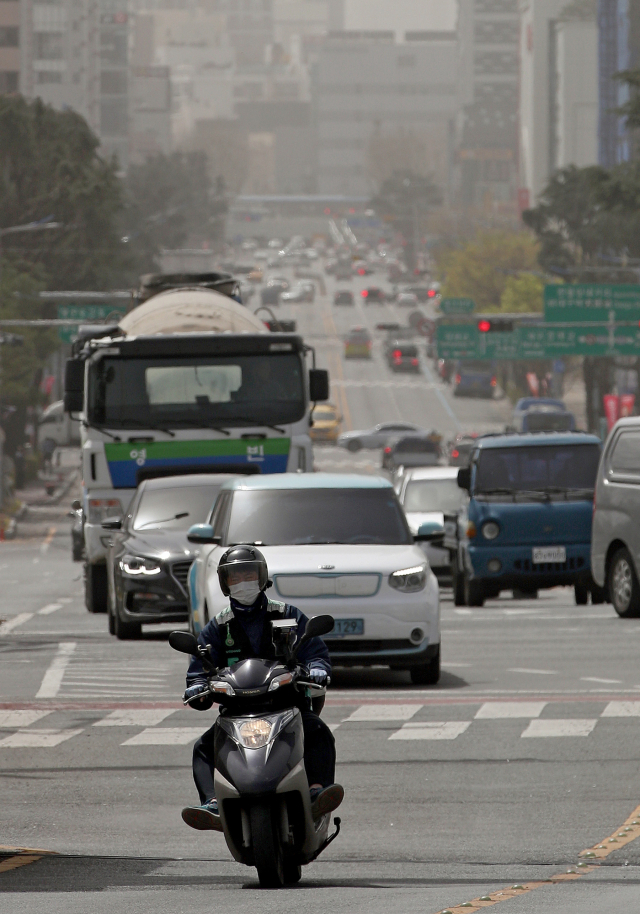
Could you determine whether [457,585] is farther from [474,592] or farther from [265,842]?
[265,842]

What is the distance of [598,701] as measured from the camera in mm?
14547

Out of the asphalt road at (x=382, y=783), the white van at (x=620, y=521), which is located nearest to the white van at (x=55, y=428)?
the white van at (x=620, y=521)

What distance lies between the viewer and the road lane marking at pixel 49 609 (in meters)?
24.9

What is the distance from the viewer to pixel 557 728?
43.6 ft

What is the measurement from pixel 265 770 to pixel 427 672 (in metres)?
7.94

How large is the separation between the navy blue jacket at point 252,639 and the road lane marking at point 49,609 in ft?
54.4

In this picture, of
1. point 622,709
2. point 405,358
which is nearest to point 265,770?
point 622,709

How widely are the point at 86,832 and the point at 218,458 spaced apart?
14.0 m

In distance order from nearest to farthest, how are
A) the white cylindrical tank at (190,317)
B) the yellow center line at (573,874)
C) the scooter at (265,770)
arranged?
the yellow center line at (573,874) < the scooter at (265,770) < the white cylindrical tank at (190,317)

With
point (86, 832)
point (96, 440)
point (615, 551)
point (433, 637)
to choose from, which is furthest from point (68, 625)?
point (86, 832)

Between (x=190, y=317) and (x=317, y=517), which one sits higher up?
(x=190, y=317)

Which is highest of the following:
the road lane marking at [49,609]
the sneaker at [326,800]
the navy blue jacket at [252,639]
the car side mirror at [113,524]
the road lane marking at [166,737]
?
the navy blue jacket at [252,639]

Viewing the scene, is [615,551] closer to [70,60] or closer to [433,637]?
[433,637]

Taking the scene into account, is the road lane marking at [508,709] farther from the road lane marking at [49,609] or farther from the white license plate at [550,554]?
the road lane marking at [49,609]
